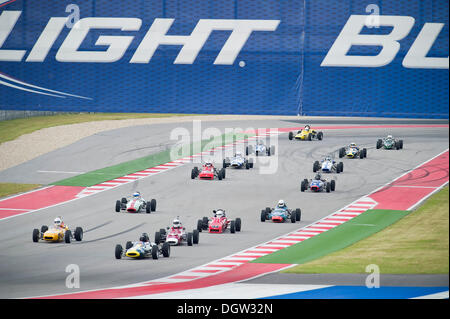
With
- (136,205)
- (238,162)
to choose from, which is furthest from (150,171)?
(136,205)

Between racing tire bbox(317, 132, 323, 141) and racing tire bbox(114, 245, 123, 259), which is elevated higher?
racing tire bbox(317, 132, 323, 141)

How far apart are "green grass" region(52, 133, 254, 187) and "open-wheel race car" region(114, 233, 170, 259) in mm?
16115

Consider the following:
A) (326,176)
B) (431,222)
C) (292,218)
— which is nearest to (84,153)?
(326,176)

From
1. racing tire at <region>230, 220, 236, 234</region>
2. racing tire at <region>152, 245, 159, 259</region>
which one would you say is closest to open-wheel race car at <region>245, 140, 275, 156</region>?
racing tire at <region>230, 220, 236, 234</region>

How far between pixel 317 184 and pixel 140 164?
13.0 metres

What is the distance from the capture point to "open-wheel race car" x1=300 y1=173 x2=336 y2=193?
42250mm

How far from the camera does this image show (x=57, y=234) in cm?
3197

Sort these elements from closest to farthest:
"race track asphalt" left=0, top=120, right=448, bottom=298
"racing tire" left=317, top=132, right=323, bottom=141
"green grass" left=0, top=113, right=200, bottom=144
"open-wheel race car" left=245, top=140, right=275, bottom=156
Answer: "race track asphalt" left=0, top=120, right=448, bottom=298, "open-wheel race car" left=245, top=140, right=275, bottom=156, "racing tire" left=317, top=132, right=323, bottom=141, "green grass" left=0, top=113, right=200, bottom=144

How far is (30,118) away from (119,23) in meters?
51.3

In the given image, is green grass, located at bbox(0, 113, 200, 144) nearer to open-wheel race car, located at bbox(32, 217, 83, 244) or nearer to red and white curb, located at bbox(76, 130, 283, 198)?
red and white curb, located at bbox(76, 130, 283, 198)

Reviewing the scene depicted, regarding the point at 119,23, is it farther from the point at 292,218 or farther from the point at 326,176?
the point at 326,176

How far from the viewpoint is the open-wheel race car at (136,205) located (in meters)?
37.8

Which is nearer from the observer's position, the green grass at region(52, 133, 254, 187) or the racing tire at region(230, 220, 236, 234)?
the racing tire at region(230, 220, 236, 234)

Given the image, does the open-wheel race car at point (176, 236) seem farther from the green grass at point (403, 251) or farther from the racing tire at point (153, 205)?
the racing tire at point (153, 205)
